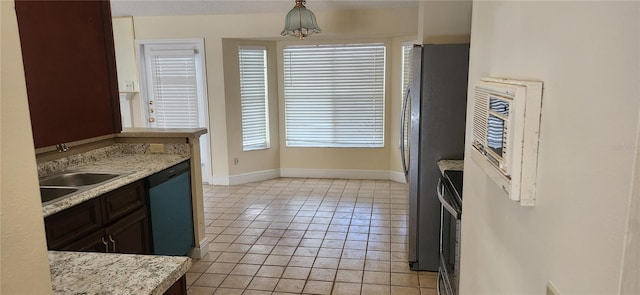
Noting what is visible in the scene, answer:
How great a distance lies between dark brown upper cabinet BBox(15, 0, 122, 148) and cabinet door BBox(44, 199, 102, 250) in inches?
24.3

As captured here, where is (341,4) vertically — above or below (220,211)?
above

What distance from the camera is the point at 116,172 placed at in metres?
2.62

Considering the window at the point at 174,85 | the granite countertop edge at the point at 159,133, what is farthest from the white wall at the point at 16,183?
the window at the point at 174,85

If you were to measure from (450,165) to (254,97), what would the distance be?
3606mm

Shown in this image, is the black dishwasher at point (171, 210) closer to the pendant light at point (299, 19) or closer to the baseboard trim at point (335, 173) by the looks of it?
the pendant light at point (299, 19)

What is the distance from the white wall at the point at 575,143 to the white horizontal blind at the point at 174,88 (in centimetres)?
510

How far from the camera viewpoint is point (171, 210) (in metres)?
2.95

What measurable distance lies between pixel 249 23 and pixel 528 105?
4.98m

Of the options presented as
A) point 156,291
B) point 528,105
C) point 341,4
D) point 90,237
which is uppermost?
point 341,4

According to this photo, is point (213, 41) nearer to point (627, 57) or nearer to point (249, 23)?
point (249, 23)

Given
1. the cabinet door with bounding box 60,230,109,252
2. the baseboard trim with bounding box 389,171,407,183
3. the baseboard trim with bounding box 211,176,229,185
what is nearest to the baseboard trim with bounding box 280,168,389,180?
the baseboard trim with bounding box 389,171,407,183

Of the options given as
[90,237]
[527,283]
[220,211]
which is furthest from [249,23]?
[527,283]

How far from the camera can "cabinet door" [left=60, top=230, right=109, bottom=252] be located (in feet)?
6.70

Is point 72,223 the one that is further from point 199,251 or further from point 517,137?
point 517,137
